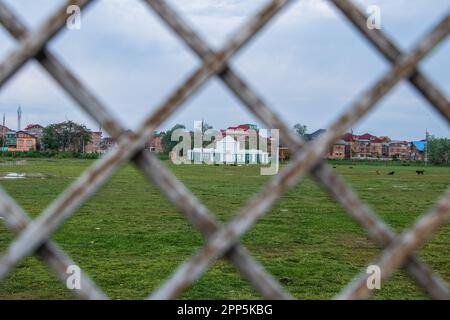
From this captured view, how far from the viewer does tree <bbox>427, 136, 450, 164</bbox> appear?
88.0 metres

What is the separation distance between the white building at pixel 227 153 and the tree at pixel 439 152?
37.6 meters

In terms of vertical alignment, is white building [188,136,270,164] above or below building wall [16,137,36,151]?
below

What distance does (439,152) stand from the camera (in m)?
89.4

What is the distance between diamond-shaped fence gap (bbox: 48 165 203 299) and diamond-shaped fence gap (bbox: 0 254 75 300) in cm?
49

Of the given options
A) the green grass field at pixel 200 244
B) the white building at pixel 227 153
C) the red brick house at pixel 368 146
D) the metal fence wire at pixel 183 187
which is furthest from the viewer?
the red brick house at pixel 368 146

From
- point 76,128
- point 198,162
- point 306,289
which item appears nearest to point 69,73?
point 306,289

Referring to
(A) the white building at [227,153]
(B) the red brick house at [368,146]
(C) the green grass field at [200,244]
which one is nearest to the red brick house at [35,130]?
(A) the white building at [227,153]

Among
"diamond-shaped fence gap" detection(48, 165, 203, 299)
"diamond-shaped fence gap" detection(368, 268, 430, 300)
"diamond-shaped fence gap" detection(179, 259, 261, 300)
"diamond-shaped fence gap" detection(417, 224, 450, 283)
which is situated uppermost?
"diamond-shaped fence gap" detection(48, 165, 203, 299)

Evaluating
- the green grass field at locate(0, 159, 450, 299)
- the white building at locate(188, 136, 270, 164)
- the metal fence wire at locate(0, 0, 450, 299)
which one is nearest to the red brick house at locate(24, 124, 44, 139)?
the white building at locate(188, 136, 270, 164)

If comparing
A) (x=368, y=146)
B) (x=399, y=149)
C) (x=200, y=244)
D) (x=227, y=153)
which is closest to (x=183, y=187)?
(x=200, y=244)

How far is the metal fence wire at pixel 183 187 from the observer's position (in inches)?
53.7

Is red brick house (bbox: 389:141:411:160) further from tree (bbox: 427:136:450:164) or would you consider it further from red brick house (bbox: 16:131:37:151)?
red brick house (bbox: 16:131:37:151)

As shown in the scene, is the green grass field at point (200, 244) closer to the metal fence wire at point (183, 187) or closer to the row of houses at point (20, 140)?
the metal fence wire at point (183, 187)

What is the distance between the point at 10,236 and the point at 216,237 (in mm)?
9083
